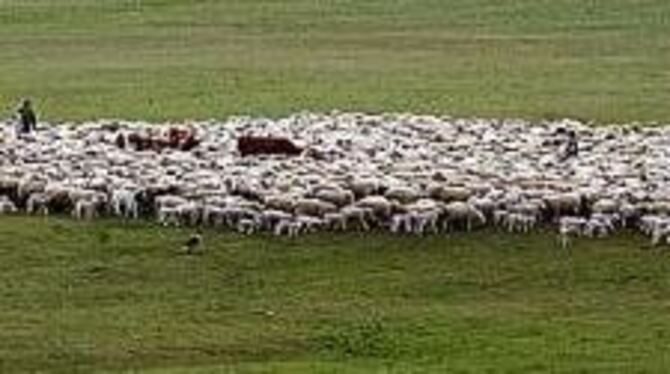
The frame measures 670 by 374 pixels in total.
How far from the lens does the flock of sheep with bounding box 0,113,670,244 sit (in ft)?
79.6

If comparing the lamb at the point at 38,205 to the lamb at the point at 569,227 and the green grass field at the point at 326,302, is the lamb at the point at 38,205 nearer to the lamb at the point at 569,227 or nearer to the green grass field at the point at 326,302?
the green grass field at the point at 326,302

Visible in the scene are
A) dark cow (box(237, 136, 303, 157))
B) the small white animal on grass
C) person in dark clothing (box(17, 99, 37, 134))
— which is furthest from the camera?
person in dark clothing (box(17, 99, 37, 134))

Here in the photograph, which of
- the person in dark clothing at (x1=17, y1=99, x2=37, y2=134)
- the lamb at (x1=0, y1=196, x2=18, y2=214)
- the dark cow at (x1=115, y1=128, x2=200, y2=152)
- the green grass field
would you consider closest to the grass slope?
the green grass field

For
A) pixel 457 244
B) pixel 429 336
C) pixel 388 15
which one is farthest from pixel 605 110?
pixel 388 15

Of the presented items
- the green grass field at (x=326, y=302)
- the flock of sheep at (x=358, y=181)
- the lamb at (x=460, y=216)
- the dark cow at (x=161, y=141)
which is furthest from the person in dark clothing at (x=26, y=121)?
the lamb at (x=460, y=216)

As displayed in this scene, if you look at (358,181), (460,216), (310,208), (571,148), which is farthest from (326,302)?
(571,148)

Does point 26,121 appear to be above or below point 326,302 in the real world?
above

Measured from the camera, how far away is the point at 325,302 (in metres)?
21.3

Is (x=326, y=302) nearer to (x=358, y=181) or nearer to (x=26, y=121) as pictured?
(x=358, y=181)

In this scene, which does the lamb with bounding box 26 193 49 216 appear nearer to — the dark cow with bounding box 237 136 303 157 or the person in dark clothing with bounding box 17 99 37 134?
the dark cow with bounding box 237 136 303 157

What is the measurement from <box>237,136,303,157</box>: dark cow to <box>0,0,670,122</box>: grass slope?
29.3ft

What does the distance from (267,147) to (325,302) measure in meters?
7.38

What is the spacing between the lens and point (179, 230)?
24.1 metres

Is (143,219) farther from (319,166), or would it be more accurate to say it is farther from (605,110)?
(605,110)
